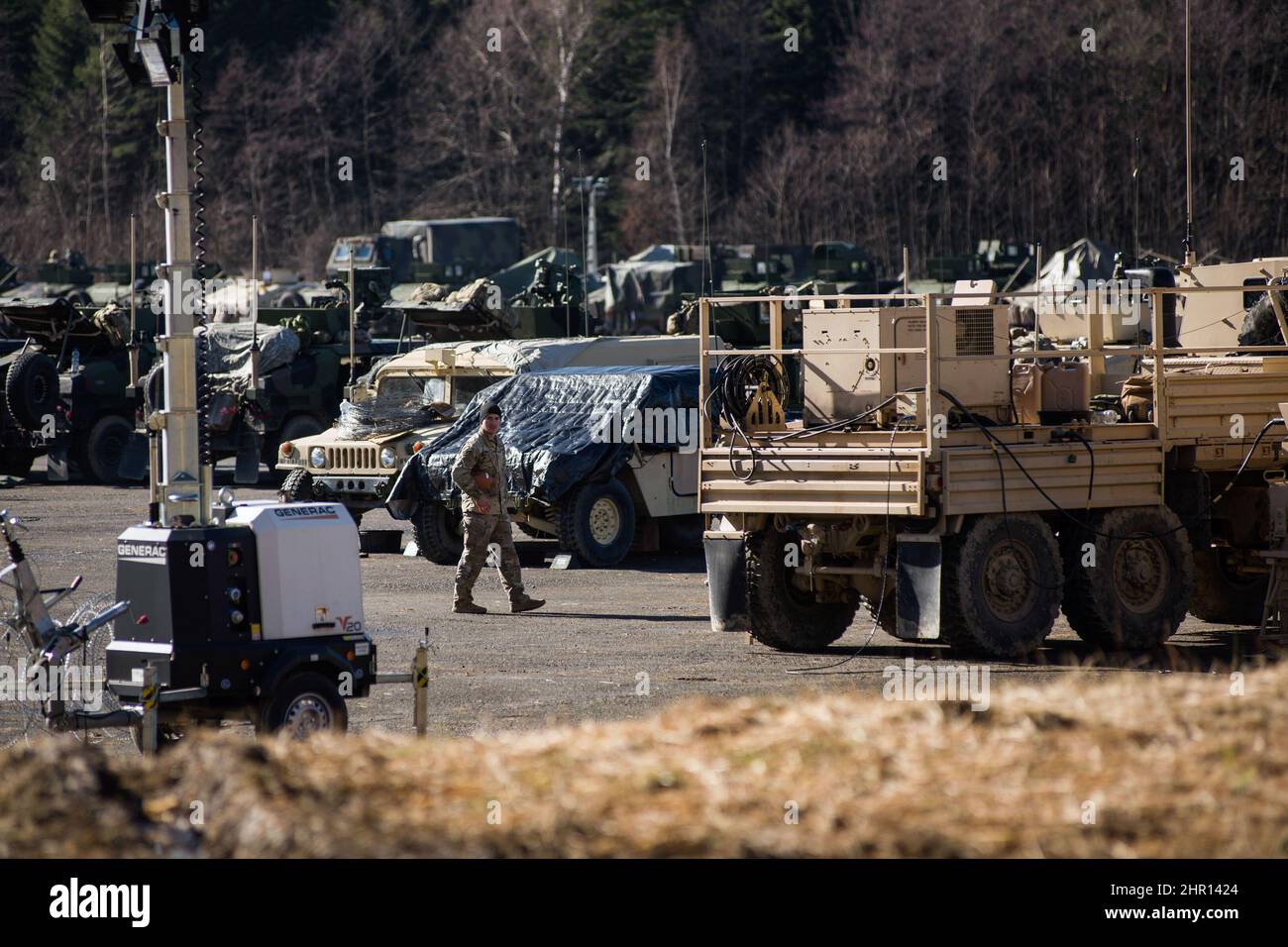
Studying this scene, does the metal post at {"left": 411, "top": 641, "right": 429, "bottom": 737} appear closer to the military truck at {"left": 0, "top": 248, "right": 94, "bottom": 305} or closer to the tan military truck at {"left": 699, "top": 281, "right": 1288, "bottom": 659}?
the tan military truck at {"left": 699, "top": 281, "right": 1288, "bottom": 659}

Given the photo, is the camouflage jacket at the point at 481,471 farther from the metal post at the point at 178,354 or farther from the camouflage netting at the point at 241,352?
the camouflage netting at the point at 241,352

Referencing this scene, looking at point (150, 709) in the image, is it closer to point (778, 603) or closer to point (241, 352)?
point (778, 603)

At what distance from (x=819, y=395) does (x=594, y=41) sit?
5453cm

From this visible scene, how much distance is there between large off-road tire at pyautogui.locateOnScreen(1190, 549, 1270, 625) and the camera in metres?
14.0

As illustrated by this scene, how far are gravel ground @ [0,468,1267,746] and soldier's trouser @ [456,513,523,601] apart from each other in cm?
21

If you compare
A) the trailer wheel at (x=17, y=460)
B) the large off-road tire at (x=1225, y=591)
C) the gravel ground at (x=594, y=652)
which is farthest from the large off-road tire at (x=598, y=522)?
the trailer wheel at (x=17, y=460)

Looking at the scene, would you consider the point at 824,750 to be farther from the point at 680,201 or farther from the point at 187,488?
the point at 680,201

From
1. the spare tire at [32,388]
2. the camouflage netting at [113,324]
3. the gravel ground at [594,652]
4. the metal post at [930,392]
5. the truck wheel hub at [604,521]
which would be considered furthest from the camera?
the camouflage netting at [113,324]

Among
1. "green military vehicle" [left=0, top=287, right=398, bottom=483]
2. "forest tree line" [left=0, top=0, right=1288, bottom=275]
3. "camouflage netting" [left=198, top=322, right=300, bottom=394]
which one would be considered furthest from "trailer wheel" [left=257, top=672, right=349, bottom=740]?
"forest tree line" [left=0, top=0, right=1288, bottom=275]

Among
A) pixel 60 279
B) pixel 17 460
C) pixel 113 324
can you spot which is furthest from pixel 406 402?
pixel 60 279

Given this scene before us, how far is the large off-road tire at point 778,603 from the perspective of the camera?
12820 millimetres

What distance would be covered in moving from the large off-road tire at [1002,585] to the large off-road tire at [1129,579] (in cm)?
21

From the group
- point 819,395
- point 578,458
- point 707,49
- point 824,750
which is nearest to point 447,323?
point 578,458

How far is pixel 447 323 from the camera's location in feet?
85.9
